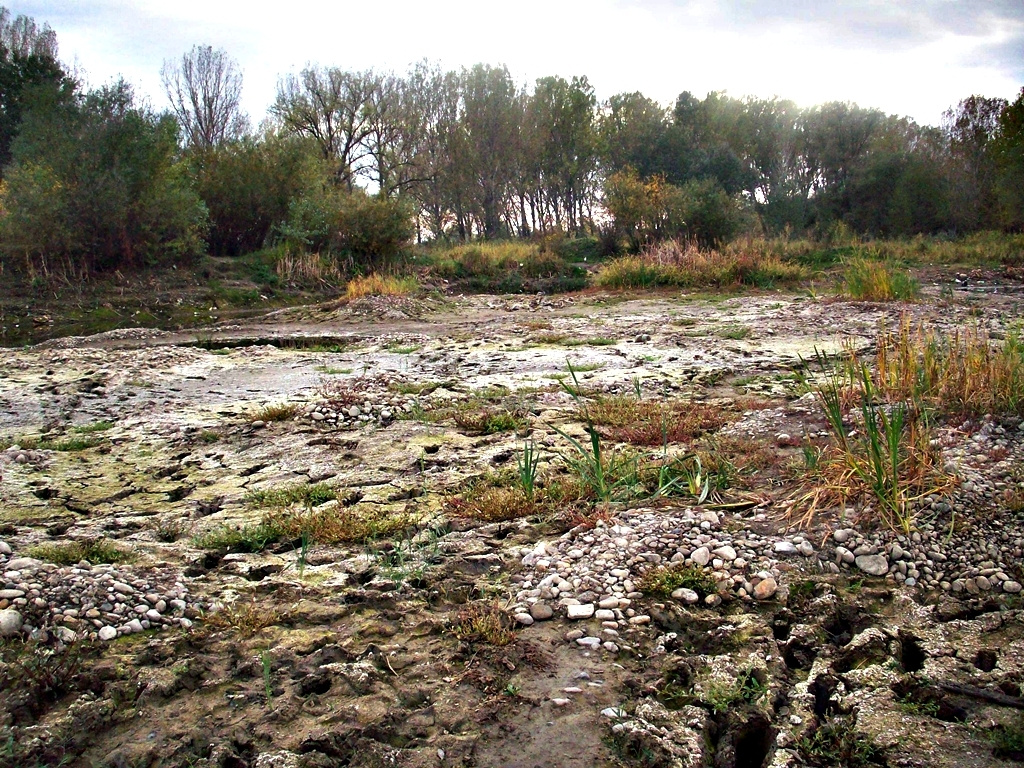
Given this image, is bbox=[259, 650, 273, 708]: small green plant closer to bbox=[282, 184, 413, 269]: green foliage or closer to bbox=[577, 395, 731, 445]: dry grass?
bbox=[577, 395, 731, 445]: dry grass

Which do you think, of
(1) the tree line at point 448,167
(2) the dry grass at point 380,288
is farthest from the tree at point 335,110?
(2) the dry grass at point 380,288

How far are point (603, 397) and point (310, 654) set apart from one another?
3.84 meters

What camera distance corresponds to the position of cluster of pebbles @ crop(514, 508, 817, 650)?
3096 mm

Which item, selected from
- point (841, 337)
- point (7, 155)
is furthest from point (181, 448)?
point (7, 155)

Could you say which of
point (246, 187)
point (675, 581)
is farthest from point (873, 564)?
point (246, 187)

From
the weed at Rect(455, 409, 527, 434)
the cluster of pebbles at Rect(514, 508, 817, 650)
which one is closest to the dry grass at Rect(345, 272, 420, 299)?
the weed at Rect(455, 409, 527, 434)

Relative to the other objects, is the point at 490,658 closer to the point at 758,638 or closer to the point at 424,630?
the point at 424,630

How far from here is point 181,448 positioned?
5.47 m

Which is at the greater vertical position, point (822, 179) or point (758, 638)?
point (822, 179)

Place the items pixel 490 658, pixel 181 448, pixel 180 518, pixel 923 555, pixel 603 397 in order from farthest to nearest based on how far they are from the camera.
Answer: pixel 603 397
pixel 181 448
pixel 180 518
pixel 923 555
pixel 490 658

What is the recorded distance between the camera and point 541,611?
10.1 feet

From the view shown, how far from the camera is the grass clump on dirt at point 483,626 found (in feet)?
9.44

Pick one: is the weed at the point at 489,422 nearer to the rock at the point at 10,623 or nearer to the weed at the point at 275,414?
the weed at the point at 275,414

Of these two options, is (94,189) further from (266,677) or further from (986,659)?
(986,659)
